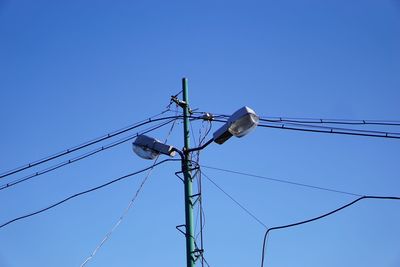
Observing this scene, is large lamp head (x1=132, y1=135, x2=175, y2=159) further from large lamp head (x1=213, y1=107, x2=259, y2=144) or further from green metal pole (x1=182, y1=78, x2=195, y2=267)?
large lamp head (x1=213, y1=107, x2=259, y2=144)

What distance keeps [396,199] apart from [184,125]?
12.0 feet

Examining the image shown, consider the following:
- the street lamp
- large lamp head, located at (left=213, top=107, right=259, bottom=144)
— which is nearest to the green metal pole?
the street lamp

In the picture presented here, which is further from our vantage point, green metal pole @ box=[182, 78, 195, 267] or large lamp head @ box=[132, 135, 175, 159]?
large lamp head @ box=[132, 135, 175, 159]

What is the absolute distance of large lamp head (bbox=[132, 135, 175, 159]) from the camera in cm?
821

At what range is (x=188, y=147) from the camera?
8.31 meters

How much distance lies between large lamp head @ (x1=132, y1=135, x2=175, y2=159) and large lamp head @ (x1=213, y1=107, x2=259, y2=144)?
977 millimetres

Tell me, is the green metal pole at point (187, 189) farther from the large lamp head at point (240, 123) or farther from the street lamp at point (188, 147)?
the large lamp head at point (240, 123)

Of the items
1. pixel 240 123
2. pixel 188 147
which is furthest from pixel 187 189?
pixel 240 123

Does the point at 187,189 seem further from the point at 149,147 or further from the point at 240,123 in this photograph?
the point at 240,123

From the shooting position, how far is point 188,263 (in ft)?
24.3

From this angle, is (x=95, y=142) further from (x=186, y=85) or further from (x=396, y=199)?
(x=396, y=199)

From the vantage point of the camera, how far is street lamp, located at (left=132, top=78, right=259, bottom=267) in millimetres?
7598

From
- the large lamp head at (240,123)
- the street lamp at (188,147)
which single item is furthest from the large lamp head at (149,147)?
the large lamp head at (240,123)

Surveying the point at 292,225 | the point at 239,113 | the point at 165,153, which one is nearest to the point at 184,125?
the point at 165,153
